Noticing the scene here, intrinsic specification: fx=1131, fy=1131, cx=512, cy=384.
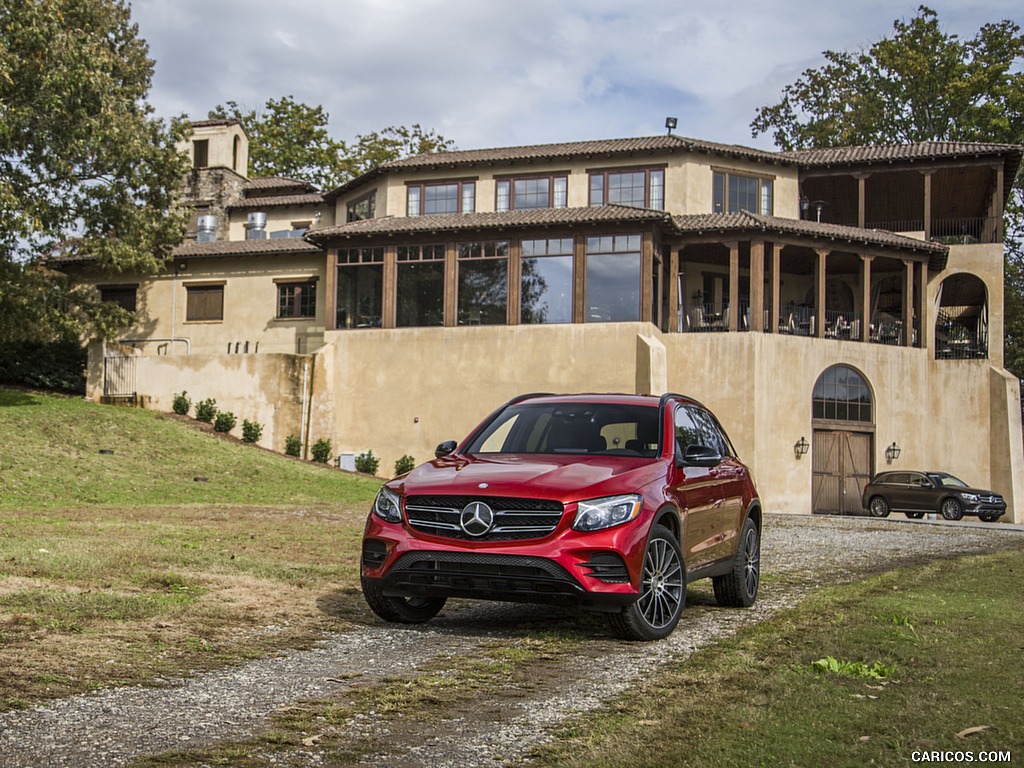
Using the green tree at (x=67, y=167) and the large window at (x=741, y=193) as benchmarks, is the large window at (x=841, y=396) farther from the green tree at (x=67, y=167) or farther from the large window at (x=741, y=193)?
the green tree at (x=67, y=167)

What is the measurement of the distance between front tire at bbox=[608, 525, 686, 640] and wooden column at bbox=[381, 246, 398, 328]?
28.7 metres

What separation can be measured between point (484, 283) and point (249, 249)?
940 centimetres

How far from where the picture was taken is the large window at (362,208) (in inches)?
1623

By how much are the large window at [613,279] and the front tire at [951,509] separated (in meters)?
10.4

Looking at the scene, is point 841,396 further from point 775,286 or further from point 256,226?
point 256,226

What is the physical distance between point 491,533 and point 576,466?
0.90 m

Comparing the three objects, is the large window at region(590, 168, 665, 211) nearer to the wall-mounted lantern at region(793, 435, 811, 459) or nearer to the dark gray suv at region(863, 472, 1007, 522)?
the wall-mounted lantern at region(793, 435, 811, 459)

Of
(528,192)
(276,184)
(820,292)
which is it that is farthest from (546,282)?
(276,184)

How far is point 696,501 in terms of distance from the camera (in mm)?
8695

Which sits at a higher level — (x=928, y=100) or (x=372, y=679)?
(x=928, y=100)

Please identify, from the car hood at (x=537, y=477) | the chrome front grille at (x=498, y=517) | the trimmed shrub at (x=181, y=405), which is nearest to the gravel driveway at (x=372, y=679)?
the chrome front grille at (x=498, y=517)

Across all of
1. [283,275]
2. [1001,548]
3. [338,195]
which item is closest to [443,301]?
[283,275]

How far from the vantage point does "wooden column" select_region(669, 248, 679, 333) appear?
35.9 m

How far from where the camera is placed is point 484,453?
29.2 ft
